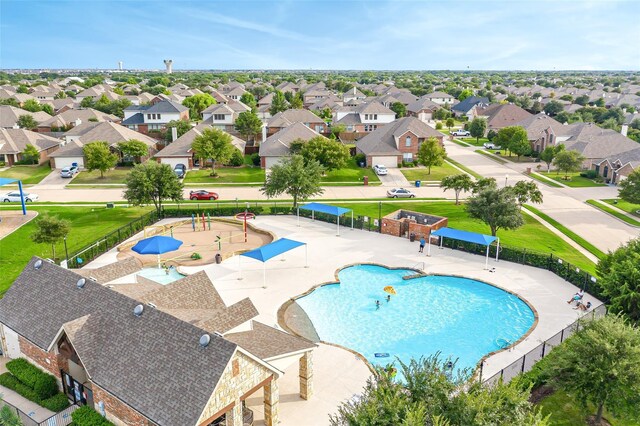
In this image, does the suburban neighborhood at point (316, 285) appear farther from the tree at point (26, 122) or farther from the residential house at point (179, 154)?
the tree at point (26, 122)

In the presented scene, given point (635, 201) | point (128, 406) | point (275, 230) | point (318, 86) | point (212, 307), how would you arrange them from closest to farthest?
point (128, 406) < point (212, 307) < point (275, 230) < point (635, 201) < point (318, 86)

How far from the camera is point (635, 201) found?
53250 millimetres

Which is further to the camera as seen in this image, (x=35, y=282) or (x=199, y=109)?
(x=199, y=109)

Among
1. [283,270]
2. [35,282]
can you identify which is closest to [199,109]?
[283,270]

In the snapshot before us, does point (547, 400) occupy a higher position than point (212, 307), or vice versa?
point (212, 307)

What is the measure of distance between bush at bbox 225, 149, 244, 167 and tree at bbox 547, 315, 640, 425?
62.3 meters

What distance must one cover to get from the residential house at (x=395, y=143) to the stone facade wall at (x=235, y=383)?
61.5 meters

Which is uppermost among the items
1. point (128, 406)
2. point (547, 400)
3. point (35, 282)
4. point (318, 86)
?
point (318, 86)

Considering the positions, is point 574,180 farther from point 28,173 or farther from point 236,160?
point 28,173

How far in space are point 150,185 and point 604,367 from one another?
40.5 m

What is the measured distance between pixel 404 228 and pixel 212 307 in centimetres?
2500

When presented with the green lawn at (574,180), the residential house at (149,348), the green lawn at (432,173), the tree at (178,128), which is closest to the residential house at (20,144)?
the tree at (178,128)

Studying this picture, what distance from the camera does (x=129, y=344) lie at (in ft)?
63.2

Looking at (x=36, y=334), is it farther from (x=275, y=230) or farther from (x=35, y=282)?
(x=275, y=230)
